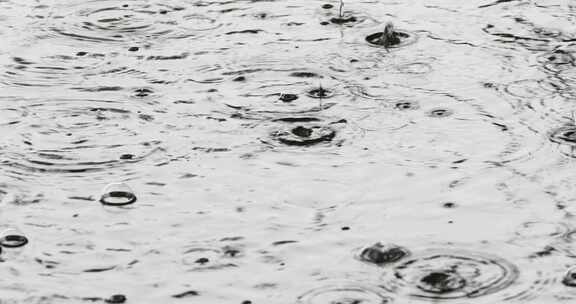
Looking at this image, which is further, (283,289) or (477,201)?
(477,201)

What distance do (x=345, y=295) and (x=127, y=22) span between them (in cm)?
310

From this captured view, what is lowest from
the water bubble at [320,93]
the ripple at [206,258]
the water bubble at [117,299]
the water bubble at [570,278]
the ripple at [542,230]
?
the water bubble at [570,278]

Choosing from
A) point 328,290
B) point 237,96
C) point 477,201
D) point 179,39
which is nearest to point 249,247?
point 328,290

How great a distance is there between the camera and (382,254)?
12.3 feet

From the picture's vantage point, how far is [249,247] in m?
3.83

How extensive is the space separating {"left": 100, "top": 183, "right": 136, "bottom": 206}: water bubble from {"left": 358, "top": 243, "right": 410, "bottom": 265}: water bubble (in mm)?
1010

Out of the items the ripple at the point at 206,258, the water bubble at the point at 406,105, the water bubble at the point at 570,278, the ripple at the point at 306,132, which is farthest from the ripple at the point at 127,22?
the water bubble at the point at 570,278

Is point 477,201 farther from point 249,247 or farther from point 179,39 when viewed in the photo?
point 179,39

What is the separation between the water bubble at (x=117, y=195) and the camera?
414cm

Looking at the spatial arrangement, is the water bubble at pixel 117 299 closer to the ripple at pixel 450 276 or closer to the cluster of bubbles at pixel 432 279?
the cluster of bubbles at pixel 432 279

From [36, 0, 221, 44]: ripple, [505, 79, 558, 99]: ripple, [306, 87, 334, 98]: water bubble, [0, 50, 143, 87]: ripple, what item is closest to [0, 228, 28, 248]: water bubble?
[0, 50, 143, 87]: ripple

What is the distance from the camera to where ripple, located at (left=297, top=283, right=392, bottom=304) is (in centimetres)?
348

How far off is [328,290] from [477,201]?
886 mm

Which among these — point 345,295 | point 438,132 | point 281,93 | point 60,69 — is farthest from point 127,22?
point 345,295
